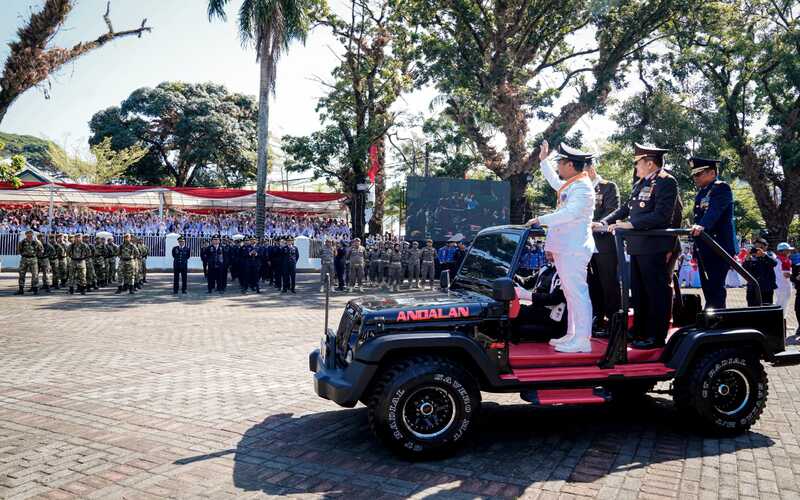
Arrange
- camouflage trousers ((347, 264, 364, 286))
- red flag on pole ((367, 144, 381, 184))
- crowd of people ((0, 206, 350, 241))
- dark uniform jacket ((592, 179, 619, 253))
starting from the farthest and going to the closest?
red flag on pole ((367, 144, 381, 184)) < crowd of people ((0, 206, 350, 241)) < camouflage trousers ((347, 264, 364, 286)) < dark uniform jacket ((592, 179, 619, 253))

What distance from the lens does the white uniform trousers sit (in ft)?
17.4

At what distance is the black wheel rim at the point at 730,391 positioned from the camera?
538 centimetres

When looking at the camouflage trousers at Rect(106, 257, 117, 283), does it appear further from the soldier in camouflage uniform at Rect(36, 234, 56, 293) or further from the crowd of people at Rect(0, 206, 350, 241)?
the crowd of people at Rect(0, 206, 350, 241)

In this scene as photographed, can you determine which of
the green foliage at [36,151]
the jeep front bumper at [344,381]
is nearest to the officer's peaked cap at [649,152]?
the jeep front bumper at [344,381]

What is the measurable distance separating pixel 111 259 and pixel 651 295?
61.3 feet

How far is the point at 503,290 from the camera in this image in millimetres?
4875

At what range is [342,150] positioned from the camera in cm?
2795

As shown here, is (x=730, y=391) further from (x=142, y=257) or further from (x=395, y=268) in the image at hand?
(x=142, y=257)

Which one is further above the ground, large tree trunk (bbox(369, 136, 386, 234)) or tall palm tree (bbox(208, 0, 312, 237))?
tall palm tree (bbox(208, 0, 312, 237))

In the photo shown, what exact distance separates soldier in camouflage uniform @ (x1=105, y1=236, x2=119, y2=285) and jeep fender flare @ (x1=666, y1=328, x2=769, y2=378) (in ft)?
59.2

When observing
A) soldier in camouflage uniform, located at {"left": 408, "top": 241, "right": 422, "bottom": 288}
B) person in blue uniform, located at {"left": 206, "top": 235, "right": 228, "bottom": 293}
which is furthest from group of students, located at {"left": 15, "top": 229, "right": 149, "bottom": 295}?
soldier in camouflage uniform, located at {"left": 408, "top": 241, "right": 422, "bottom": 288}

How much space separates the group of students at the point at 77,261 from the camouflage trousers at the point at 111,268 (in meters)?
0.04

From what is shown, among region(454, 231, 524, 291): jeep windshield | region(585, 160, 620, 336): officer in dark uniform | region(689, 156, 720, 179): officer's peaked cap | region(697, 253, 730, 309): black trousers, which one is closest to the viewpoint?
region(454, 231, 524, 291): jeep windshield

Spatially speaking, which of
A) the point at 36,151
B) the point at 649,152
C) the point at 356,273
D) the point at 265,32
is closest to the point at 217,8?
the point at 265,32
